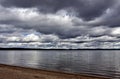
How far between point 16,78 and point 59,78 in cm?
525

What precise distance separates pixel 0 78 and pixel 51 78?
6.14 metres

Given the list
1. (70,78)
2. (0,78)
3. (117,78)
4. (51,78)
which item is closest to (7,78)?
(0,78)

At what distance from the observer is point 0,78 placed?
2139cm

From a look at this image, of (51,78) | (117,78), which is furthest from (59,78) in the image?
(117,78)

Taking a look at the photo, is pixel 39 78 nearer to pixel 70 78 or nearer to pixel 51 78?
pixel 51 78

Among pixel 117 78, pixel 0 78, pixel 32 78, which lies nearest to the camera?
pixel 0 78

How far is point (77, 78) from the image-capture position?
961 inches

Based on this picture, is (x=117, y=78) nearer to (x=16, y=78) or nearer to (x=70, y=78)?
(x=70, y=78)

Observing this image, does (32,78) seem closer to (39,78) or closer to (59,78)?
(39,78)

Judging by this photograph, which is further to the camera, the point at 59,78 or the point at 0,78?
the point at 59,78

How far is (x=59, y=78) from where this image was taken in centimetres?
2394

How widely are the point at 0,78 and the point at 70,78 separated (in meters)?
8.43

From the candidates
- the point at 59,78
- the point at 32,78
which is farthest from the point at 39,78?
the point at 59,78

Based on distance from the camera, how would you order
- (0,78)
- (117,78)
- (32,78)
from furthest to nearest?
(117,78) < (32,78) < (0,78)
